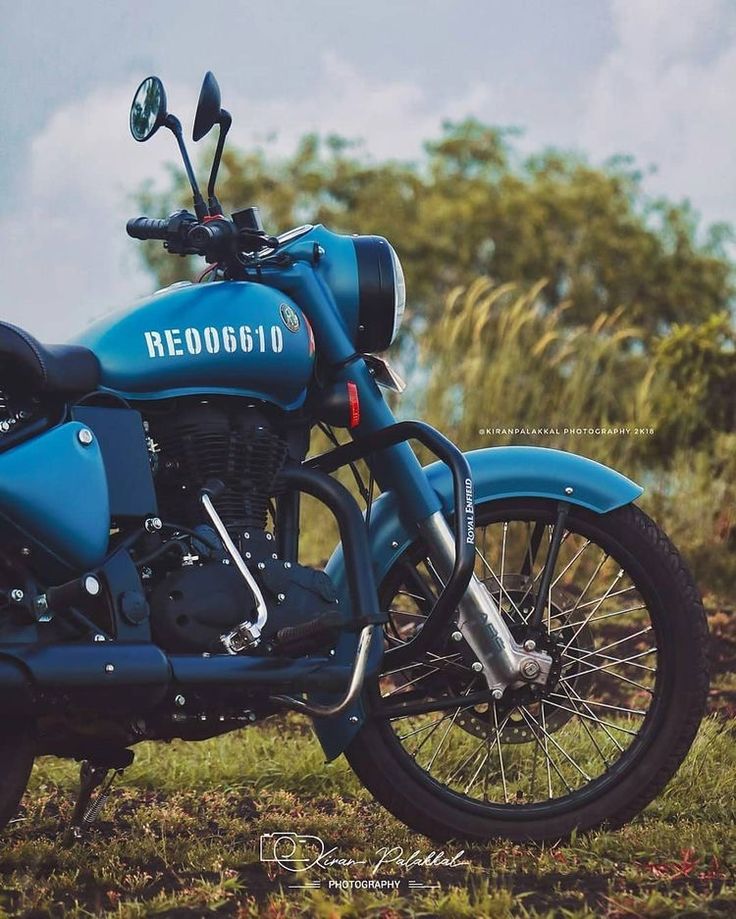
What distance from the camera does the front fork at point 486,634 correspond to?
314cm

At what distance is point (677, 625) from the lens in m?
3.22

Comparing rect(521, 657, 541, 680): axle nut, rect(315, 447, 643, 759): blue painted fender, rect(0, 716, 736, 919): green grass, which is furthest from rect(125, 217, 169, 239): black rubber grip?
rect(0, 716, 736, 919): green grass

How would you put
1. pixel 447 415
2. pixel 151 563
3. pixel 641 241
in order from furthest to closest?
pixel 641 241 → pixel 447 415 → pixel 151 563

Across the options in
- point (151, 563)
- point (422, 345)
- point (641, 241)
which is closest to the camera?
point (151, 563)

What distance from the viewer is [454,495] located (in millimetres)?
3086

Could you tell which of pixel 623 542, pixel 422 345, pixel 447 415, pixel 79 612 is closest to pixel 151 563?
pixel 79 612

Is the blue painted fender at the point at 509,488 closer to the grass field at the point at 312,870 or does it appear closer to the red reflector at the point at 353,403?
the red reflector at the point at 353,403

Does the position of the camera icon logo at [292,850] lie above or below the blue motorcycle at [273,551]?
below

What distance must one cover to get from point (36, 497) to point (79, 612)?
0.25 metres

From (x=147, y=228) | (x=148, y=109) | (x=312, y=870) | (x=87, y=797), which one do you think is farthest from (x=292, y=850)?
(x=148, y=109)

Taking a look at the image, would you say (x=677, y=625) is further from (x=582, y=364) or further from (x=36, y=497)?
(x=582, y=364)

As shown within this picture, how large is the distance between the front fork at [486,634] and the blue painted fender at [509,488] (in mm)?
67

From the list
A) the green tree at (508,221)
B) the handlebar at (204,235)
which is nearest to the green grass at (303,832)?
the handlebar at (204,235)

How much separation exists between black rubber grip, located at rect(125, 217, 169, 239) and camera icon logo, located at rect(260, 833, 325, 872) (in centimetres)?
139
